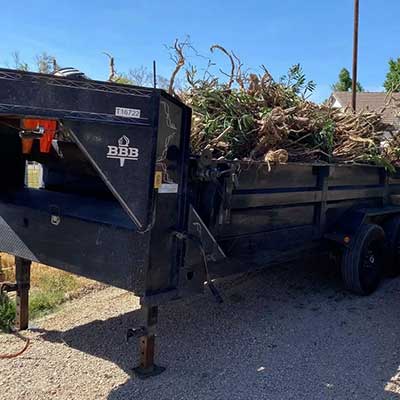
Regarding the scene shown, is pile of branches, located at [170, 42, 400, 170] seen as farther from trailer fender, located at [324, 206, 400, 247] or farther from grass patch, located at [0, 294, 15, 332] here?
grass patch, located at [0, 294, 15, 332]

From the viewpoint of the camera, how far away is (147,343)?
3.39 meters

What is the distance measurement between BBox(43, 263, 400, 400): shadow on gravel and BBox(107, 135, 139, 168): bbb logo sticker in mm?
1512

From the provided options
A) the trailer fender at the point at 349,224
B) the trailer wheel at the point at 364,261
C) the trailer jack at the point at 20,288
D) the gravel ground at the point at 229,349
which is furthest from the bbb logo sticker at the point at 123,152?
the trailer wheel at the point at 364,261

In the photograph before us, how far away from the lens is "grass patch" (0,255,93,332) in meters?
4.44

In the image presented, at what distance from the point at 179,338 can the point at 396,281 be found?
115 inches

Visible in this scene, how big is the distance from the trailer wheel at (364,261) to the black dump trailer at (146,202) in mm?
14

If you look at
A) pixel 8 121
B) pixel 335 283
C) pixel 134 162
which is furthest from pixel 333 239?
pixel 8 121

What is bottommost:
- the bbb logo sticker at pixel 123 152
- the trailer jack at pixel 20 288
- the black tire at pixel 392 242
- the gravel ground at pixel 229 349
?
the gravel ground at pixel 229 349

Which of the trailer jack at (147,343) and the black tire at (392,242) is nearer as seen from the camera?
the trailer jack at (147,343)

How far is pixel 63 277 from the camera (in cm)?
561

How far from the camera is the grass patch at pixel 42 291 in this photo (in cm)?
444

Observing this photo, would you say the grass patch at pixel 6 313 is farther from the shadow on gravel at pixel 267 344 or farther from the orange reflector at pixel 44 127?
the orange reflector at pixel 44 127

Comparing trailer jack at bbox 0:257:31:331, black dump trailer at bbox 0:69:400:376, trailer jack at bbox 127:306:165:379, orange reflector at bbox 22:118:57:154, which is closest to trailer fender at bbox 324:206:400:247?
black dump trailer at bbox 0:69:400:376

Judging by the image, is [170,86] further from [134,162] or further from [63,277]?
[63,277]
